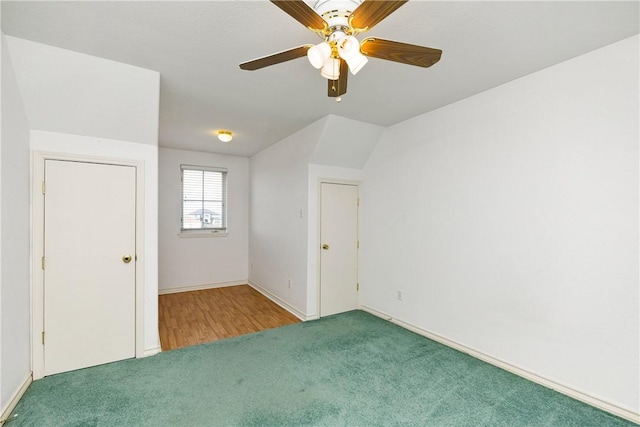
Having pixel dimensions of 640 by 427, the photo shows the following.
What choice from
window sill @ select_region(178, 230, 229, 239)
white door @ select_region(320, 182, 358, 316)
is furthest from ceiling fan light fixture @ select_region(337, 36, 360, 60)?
window sill @ select_region(178, 230, 229, 239)

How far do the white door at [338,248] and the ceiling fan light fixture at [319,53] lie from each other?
2.48 m

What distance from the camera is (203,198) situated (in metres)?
5.36

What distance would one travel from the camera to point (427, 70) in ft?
7.43

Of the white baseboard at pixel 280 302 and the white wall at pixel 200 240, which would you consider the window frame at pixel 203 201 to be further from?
the white baseboard at pixel 280 302

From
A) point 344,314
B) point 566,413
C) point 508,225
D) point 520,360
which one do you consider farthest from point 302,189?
point 566,413

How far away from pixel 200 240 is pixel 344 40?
4.78m

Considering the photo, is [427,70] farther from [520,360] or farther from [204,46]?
[520,360]

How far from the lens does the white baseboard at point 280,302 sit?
3796 millimetres

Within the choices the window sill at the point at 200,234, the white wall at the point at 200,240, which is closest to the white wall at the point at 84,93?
the white wall at the point at 200,240

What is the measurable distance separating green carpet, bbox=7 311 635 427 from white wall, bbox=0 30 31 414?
0.28 meters

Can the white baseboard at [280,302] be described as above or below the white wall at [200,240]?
below

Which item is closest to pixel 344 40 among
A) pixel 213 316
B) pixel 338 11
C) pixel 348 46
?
pixel 348 46

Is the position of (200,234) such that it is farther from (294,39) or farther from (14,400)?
(294,39)

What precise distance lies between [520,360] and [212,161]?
5.34m
